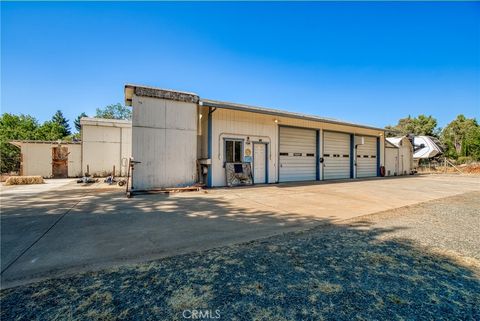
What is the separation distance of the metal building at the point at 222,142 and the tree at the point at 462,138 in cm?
2521

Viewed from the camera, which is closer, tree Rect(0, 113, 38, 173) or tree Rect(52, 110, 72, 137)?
tree Rect(0, 113, 38, 173)

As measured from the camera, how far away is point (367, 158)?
15.4 meters

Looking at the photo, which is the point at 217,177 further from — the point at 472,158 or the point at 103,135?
the point at 472,158

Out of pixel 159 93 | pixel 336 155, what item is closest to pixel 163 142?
pixel 159 93

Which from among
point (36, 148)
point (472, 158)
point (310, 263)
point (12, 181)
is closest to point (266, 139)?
point (310, 263)

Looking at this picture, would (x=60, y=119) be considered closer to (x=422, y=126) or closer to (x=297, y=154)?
(x=297, y=154)

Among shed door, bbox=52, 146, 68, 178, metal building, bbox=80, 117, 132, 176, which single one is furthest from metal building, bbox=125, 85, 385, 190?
shed door, bbox=52, 146, 68, 178

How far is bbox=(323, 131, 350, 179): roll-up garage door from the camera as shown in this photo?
1303cm

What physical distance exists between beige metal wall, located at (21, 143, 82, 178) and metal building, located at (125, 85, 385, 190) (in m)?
7.11

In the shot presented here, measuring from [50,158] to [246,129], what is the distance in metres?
12.3

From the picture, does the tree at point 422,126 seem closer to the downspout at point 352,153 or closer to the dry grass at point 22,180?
the downspout at point 352,153

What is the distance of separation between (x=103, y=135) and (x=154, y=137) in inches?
316

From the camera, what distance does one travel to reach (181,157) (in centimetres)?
849

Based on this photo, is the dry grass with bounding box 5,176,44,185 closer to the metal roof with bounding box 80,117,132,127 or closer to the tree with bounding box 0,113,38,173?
the metal roof with bounding box 80,117,132,127
